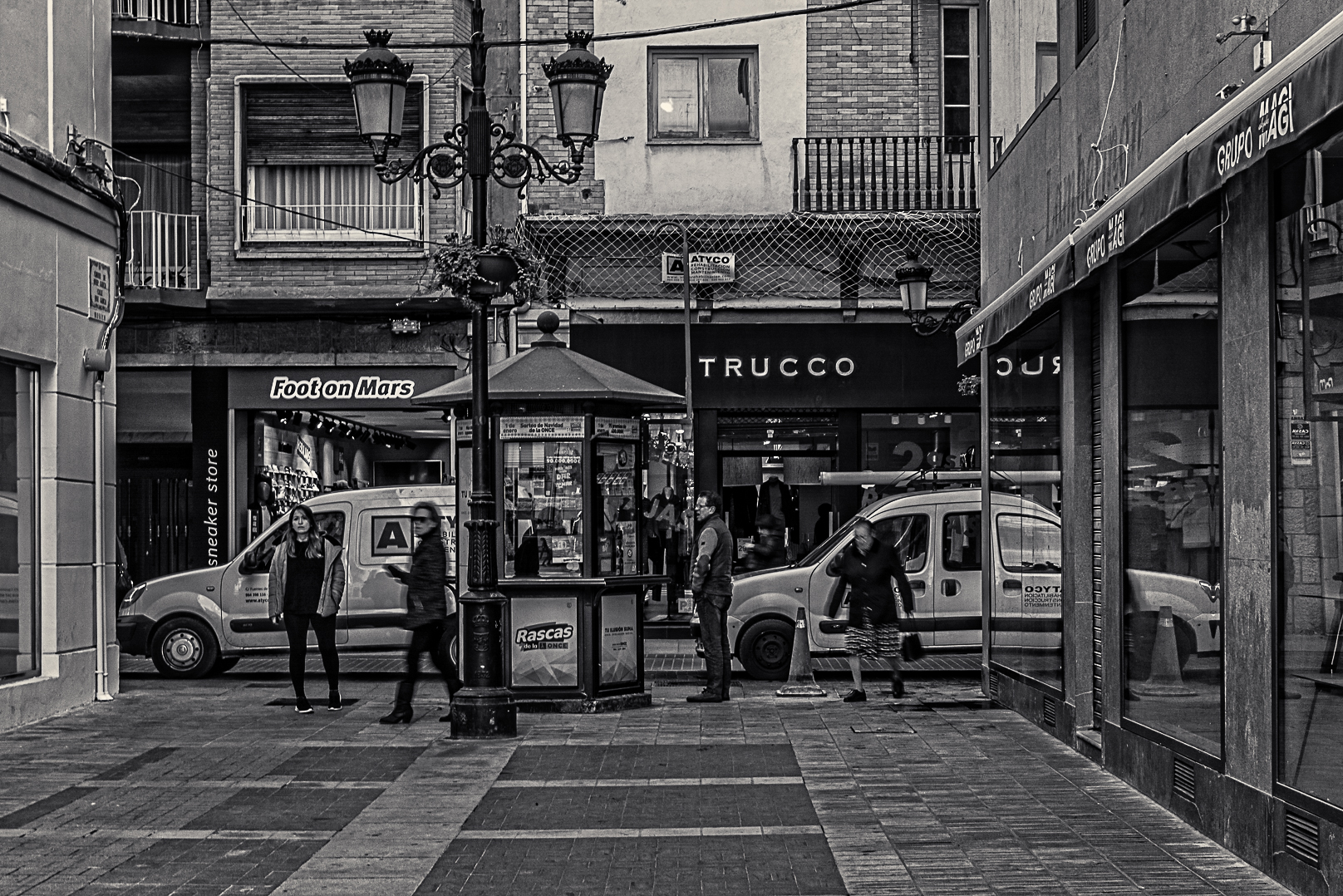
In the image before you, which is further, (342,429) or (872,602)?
(342,429)

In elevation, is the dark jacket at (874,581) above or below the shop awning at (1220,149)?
below

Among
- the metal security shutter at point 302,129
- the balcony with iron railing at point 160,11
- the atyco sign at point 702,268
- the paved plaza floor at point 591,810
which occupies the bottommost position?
the paved plaza floor at point 591,810

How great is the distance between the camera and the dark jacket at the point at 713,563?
14867mm

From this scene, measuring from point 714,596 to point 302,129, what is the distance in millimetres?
11950

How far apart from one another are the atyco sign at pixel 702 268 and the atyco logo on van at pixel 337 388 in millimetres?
3919

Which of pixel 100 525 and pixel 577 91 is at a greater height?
pixel 577 91

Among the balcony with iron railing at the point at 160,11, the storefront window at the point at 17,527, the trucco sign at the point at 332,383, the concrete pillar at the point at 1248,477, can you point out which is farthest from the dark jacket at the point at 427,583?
the balcony with iron railing at the point at 160,11

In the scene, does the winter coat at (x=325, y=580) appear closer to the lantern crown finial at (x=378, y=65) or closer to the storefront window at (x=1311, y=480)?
the lantern crown finial at (x=378, y=65)

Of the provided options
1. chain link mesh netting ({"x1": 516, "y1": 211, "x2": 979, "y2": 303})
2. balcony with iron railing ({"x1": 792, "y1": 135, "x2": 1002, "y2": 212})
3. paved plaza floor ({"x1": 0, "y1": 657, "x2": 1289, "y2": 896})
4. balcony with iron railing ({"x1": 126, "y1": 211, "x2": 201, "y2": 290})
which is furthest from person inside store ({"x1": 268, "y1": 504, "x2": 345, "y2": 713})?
balcony with iron railing ({"x1": 792, "y1": 135, "x2": 1002, "y2": 212})

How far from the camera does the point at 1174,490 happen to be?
9.28 metres

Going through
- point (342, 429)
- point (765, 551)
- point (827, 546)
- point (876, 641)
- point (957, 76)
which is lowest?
point (876, 641)

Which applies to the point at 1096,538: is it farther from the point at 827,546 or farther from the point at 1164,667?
the point at 827,546

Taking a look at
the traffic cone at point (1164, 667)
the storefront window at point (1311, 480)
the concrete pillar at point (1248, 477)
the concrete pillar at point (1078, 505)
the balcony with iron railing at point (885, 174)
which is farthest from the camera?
the balcony with iron railing at point (885, 174)

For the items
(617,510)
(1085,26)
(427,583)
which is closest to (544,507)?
(617,510)
